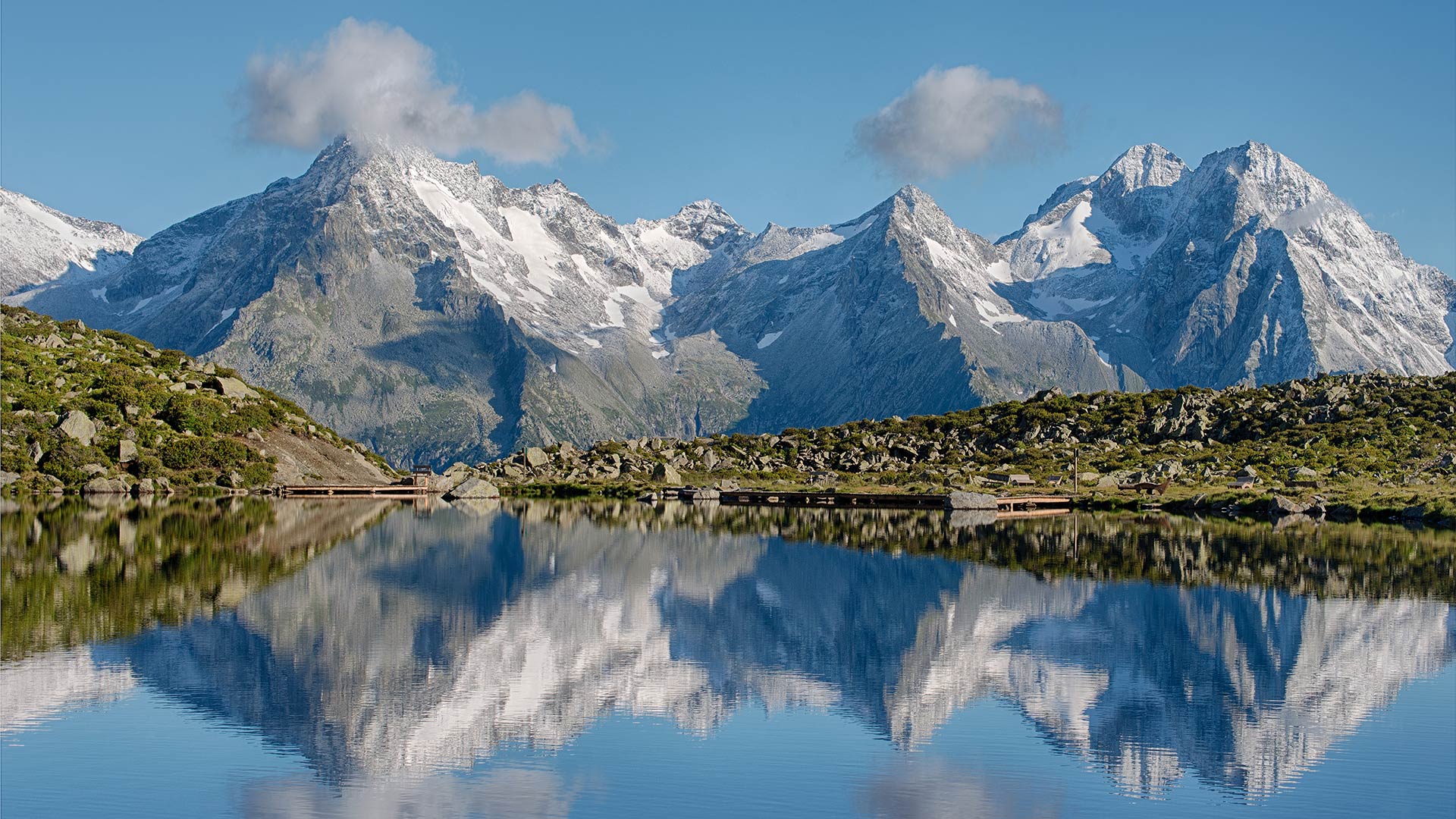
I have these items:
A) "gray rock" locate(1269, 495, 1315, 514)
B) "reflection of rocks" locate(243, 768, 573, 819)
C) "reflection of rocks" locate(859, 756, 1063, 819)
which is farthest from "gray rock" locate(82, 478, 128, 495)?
"reflection of rocks" locate(859, 756, 1063, 819)

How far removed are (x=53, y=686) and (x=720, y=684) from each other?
1740 centimetres

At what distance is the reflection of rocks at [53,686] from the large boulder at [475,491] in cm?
10525

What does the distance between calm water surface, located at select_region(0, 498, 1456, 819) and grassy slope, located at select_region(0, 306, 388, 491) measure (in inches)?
2285

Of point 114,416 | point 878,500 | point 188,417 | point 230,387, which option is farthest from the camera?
point 230,387

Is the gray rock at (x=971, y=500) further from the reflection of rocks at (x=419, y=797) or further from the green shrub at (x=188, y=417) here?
the reflection of rocks at (x=419, y=797)

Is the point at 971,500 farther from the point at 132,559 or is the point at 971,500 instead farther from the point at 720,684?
the point at 720,684

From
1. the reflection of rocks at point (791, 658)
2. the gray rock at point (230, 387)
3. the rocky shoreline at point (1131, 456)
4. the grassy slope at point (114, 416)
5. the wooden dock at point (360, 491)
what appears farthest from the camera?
the gray rock at point (230, 387)

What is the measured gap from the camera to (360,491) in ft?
497

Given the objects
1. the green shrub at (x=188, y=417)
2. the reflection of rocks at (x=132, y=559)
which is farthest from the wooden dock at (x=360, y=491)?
the reflection of rocks at (x=132, y=559)

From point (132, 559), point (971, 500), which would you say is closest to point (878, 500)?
point (971, 500)

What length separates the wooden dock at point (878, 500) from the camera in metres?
118

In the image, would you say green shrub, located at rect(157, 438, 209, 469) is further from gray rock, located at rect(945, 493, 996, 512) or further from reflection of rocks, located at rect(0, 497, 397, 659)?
gray rock, located at rect(945, 493, 996, 512)

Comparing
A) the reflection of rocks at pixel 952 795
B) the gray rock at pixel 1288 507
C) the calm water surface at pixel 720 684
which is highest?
the gray rock at pixel 1288 507

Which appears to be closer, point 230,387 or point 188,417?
point 188,417
